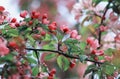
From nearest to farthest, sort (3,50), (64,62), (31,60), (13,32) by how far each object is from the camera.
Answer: (3,50) < (13,32) < (31,60) < (64,62)

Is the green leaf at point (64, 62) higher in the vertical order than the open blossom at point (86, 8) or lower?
lower

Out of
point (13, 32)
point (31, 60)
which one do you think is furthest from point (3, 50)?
point (31, 60)

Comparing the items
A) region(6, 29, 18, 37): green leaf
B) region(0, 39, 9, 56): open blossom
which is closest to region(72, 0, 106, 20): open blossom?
region(6, 29, 18, 37): green leaf

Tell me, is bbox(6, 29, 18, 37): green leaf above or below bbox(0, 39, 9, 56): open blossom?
above

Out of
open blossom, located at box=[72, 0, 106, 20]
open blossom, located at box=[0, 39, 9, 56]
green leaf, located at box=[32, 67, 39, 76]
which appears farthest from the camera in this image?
open blossom, located at box=[72, 0, 106, 20]

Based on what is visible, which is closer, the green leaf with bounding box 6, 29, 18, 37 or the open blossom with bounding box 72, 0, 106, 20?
the green leaf with bounding box 6, 29, 18, 37

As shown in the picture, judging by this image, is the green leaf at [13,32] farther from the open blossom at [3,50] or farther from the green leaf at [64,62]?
the green leaf at [64,62]

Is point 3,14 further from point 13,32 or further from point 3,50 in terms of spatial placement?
point 3,50

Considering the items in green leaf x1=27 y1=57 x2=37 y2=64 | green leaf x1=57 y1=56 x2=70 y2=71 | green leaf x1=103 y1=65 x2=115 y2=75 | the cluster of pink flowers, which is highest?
the cluster of pink flowers

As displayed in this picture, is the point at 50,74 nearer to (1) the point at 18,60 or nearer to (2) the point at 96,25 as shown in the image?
(1) the point at 18,60

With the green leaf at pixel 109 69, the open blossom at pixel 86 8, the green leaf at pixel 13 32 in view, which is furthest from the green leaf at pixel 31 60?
the open blossom at pixel 86 8

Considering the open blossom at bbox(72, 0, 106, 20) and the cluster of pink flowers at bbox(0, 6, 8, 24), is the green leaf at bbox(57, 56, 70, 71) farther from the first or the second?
the open blossom at bbox(72, 0, 106, 20)

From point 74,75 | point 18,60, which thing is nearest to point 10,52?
point 18,60

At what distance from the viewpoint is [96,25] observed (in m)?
2.23
